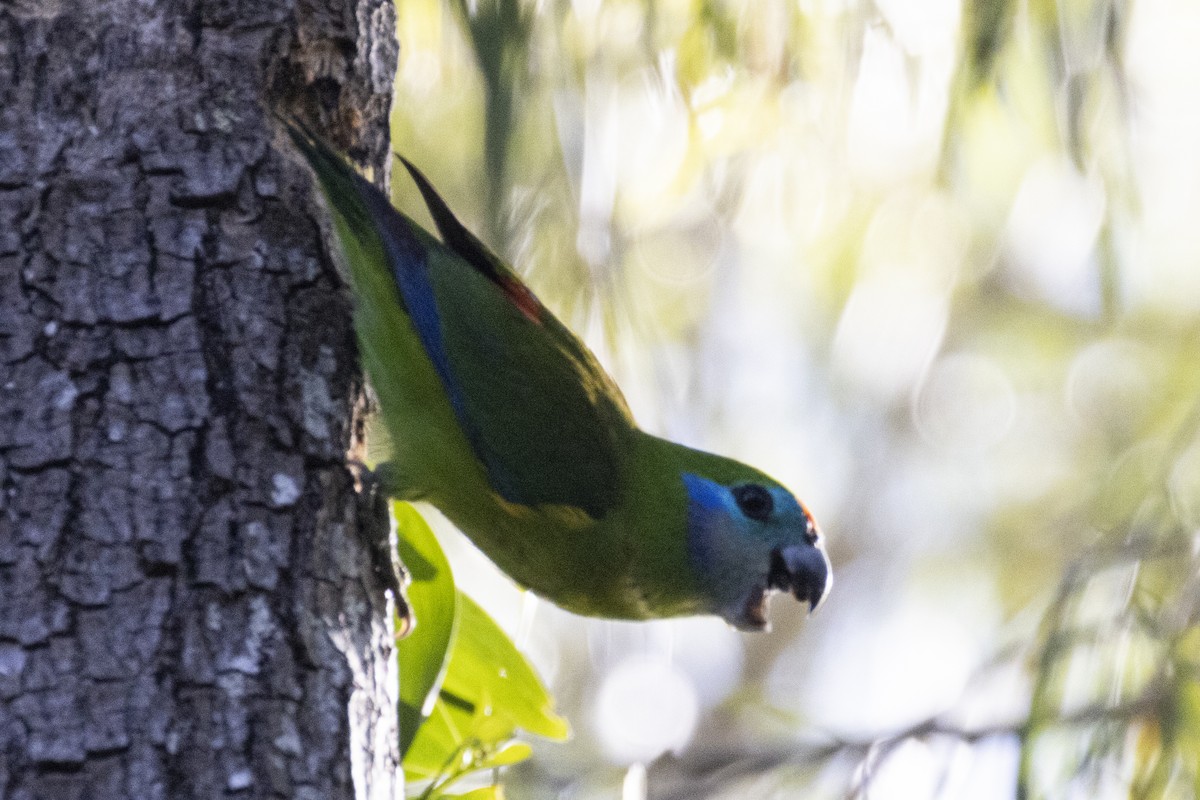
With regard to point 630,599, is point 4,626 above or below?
above

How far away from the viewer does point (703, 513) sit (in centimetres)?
293

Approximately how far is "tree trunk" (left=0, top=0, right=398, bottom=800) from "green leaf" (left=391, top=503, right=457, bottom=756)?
0.31 meters

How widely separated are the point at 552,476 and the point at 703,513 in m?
0.40

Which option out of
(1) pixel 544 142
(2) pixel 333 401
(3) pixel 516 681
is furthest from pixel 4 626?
(1) pixel 544 142

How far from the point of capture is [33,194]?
194 cm

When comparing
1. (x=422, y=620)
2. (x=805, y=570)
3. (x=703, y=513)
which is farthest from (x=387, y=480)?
(x=805, y=570)

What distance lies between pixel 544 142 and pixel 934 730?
1841 mm

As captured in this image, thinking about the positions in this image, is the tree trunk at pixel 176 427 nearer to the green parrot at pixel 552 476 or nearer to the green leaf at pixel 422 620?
the green leaf at pixel 422 620

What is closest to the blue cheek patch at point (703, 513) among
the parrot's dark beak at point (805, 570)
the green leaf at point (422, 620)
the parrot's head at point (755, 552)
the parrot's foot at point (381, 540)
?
the parrot's head at point (755, 552)

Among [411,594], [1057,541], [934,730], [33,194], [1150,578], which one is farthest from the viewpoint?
[1057,541]

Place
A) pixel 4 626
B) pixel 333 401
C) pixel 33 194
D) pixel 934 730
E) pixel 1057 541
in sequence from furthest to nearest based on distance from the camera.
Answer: pixel 1057 541
pixel 934 730
pixel 333 401
pixel 33 194
pixel 4 626

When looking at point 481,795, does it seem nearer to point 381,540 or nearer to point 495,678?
Answer: point 495,678

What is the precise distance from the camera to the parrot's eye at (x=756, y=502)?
290cm

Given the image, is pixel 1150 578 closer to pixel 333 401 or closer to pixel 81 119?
pixel 333 401
